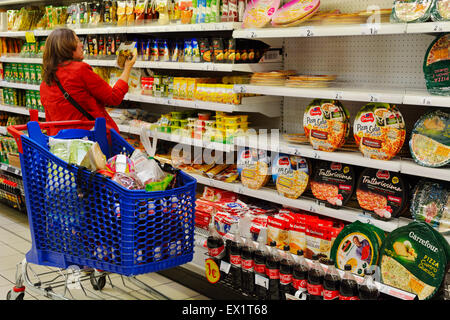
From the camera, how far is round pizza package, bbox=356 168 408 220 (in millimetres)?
2857

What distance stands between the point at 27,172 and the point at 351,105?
6.81 feet

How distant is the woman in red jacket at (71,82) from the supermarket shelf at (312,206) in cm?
87

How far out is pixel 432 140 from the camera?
266 centimetres

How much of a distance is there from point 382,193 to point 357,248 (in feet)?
1.45

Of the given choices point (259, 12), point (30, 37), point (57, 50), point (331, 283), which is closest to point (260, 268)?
point (331, 283)

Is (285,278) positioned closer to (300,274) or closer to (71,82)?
(300,274)

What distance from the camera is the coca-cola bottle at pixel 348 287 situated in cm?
233

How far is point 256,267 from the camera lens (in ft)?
9.05

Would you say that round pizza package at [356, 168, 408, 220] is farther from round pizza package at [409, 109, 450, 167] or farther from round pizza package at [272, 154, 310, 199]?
round pizza package at [272, 154, 310, 199]

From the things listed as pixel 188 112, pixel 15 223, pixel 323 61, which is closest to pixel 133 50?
pixel 188 112

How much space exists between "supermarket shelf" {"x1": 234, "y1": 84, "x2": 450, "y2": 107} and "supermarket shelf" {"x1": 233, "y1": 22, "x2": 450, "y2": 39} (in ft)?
1.02

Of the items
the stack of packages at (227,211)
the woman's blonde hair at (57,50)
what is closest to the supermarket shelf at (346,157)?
the stack of packages at (227,211)

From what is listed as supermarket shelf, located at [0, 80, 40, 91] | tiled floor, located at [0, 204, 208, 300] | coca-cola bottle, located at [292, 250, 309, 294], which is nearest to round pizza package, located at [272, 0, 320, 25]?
coca-cola bottle, located at [292, 250, 309, 294]
